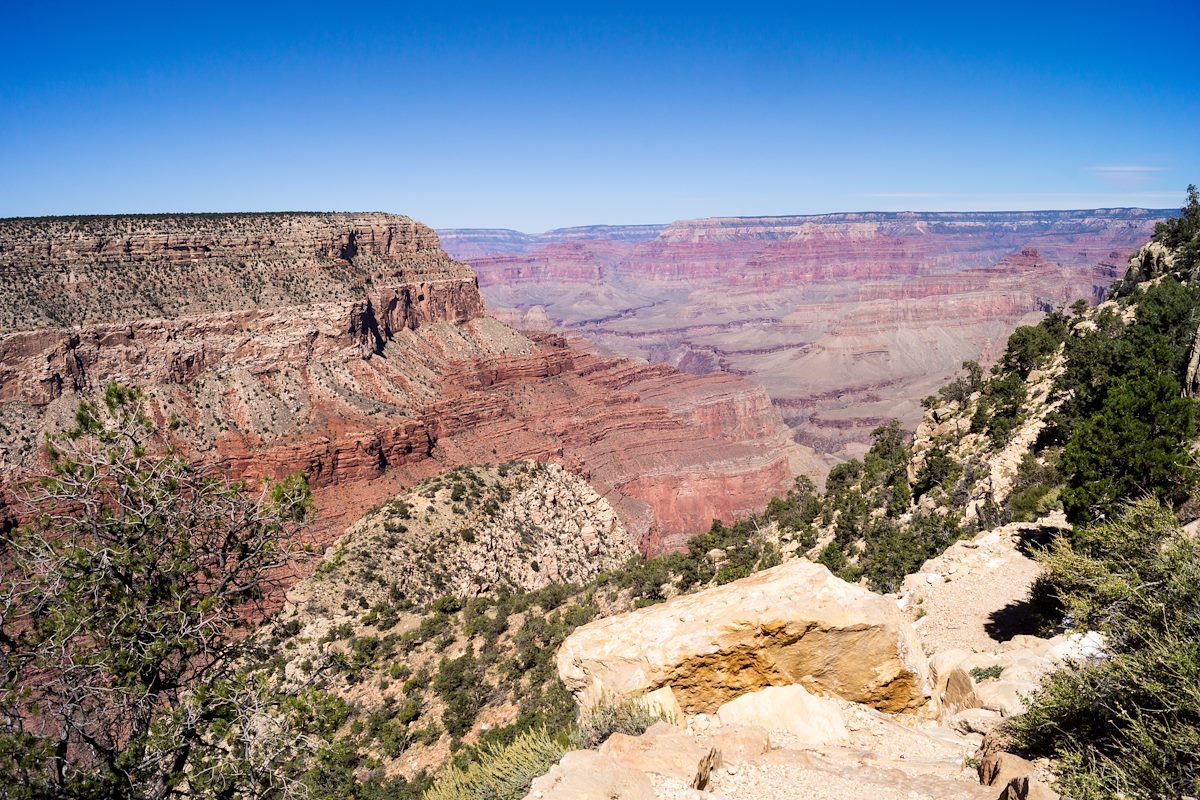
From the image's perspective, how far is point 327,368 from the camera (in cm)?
6606

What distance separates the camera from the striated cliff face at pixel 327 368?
53.1 metres

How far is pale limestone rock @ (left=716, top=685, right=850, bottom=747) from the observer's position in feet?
30.5

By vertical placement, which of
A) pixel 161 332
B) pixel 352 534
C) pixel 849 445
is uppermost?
pixel 161 332

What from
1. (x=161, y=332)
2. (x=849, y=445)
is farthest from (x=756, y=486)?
(x=161, y=332)

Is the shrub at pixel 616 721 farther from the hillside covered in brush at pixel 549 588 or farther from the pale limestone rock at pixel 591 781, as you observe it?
the pale limestone rock at pixel 591 781

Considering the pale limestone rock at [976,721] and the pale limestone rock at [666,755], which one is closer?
the pale limestone rock at [666,755]

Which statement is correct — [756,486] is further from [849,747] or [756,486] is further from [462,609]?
[849,747]

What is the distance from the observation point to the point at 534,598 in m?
25.1

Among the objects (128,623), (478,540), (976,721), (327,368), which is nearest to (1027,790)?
(976,721)

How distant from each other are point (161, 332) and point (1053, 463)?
6437cm

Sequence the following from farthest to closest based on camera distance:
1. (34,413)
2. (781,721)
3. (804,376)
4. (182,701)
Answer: (804,376), (34,413), (182,701), (781,721)

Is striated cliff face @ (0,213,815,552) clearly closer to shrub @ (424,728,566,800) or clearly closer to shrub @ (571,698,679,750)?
shrub @ (424,728,566,800)

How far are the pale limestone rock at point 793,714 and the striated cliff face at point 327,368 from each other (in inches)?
1314

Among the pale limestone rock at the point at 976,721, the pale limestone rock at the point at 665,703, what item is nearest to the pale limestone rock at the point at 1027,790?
the pale limestone rock at the point at 976,721
